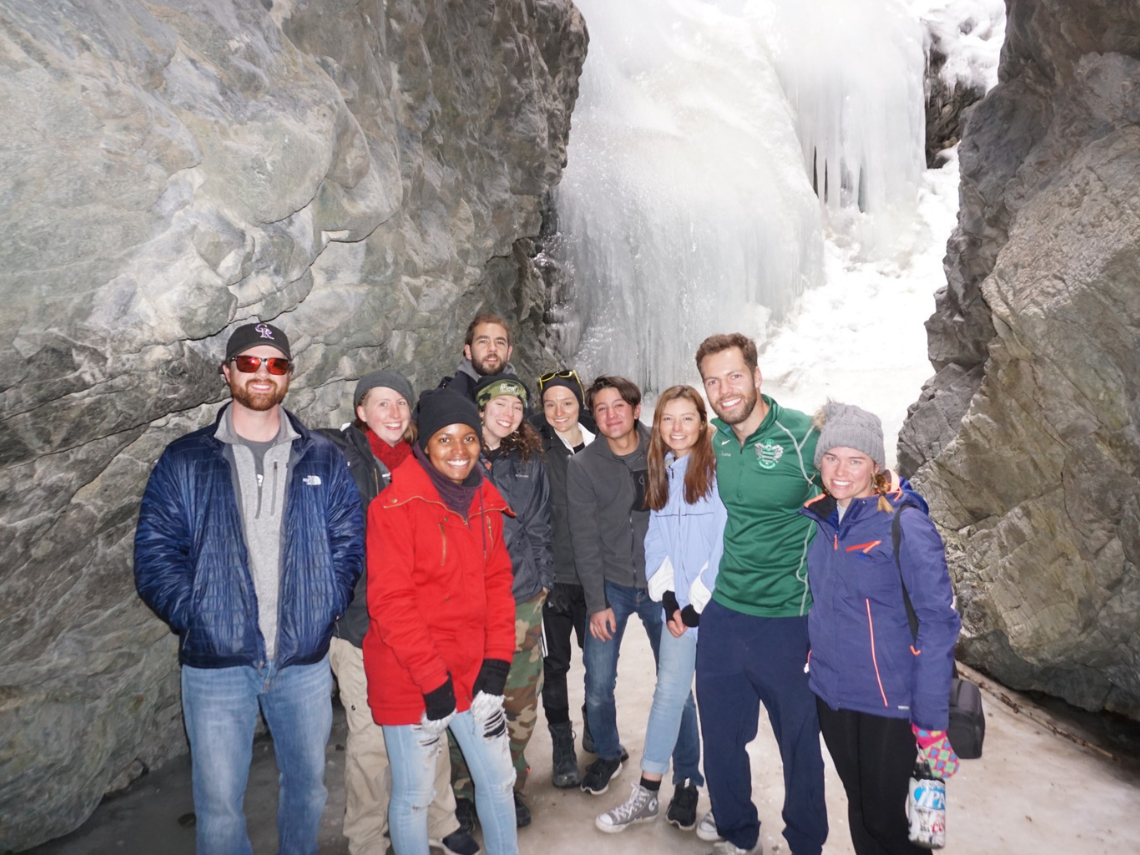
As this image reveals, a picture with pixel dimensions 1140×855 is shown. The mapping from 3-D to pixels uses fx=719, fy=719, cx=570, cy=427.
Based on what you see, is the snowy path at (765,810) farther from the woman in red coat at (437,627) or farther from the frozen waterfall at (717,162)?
the frozen waterfall at (717,162)

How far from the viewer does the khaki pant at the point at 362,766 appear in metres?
2.80

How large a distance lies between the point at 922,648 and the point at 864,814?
24.4 inches

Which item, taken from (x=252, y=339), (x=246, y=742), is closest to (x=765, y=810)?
(x=246, y=742)

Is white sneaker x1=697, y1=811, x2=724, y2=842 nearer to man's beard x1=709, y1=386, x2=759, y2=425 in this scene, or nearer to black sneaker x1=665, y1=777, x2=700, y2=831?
black sneaker x1=665, y1=777, x2=700, y2=831

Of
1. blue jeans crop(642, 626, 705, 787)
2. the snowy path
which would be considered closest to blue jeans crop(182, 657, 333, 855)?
the snowy path

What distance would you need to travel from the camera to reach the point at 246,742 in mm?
2439

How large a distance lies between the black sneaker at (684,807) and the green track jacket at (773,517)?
40.8 inches

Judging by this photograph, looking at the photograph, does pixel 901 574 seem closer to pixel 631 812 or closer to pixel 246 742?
pixel 631 812

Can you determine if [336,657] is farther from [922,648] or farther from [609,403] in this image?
[922,648]

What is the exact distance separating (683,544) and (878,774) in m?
1.04

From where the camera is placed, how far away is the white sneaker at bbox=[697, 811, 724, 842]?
10.1 ft

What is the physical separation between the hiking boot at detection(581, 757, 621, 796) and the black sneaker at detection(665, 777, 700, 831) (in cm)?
36

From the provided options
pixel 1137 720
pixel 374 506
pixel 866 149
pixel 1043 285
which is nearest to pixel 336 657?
pixel 374 506

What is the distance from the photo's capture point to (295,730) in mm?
2559
